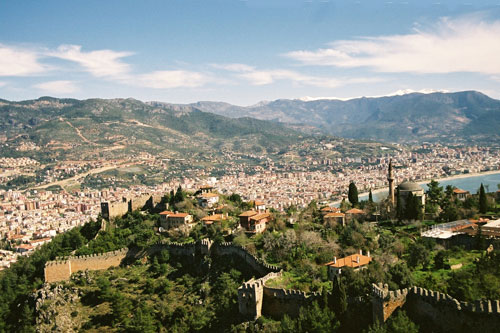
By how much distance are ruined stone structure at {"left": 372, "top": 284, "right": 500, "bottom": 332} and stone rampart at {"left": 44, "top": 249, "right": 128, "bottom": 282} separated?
2200 centimetres

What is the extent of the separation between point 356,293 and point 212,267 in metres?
11.7

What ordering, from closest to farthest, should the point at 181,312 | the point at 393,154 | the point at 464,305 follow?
the point at 464,305 < the point at 181,312 < the point at 393,154

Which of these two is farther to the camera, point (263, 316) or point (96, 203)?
point (96, 203)

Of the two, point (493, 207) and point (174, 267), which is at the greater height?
point (493, 207)

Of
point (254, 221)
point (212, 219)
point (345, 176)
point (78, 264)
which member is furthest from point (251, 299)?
point (345, 176)

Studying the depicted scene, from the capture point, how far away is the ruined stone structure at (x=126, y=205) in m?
41.9

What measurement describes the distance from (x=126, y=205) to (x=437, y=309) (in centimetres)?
3303

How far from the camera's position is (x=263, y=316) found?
2052 cm

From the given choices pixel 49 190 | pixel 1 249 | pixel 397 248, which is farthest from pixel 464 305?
pixel 49 190

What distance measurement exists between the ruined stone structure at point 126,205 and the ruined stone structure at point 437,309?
97.5 ft

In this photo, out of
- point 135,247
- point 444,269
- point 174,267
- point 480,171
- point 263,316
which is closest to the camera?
point 263,316

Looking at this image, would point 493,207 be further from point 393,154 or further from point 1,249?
point 393,154

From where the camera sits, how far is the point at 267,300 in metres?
20.7

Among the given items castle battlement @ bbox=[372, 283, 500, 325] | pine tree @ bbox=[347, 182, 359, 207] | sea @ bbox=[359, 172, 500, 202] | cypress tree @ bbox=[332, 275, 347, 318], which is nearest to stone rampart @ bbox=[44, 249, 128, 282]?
pine tree @ bbox=[347, 182, 359, 207]
